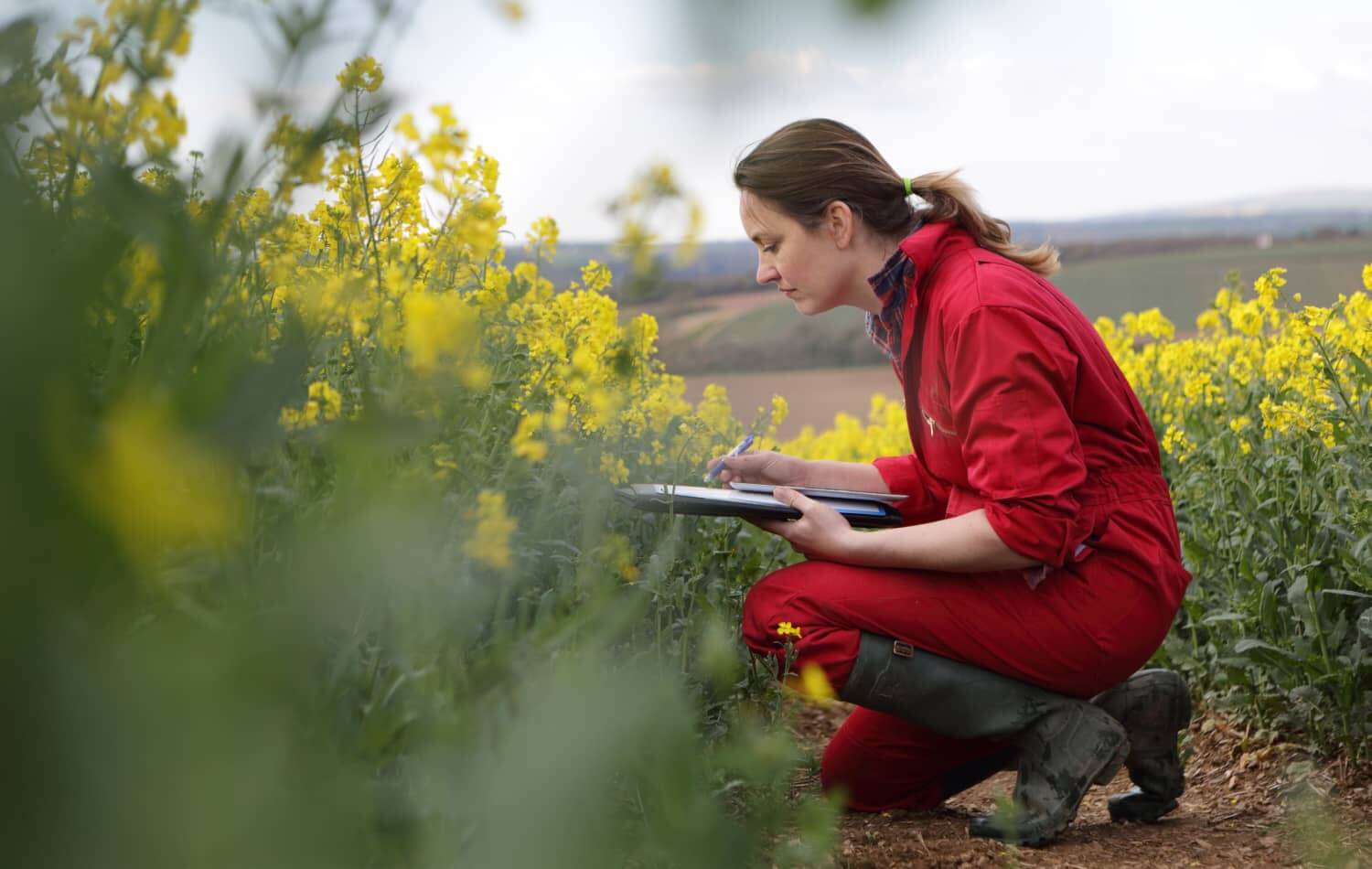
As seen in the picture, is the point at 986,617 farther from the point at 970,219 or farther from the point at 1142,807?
the point at 970,219

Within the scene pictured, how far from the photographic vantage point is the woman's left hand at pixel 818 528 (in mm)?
2523

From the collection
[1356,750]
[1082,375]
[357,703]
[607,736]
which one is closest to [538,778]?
[607,736]

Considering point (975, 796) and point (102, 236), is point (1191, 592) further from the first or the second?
point (102, 236)

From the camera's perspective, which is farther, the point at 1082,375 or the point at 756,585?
the point at 756,585

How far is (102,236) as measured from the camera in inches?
23.1

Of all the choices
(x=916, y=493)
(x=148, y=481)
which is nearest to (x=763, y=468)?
(x=916, y=493)

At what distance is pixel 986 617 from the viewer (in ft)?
8.25

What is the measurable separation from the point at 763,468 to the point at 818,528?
1.44ft

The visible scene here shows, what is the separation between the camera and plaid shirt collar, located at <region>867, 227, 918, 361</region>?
2.60 meters

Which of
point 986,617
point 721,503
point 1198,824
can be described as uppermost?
point 721,503

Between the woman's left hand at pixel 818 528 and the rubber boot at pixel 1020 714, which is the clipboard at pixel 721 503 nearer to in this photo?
the woman's left hand at pixel 818 528

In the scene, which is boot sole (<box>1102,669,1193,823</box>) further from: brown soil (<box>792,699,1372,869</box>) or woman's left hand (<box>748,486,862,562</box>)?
woman's left hand (<box>748,486,862,562</box>)

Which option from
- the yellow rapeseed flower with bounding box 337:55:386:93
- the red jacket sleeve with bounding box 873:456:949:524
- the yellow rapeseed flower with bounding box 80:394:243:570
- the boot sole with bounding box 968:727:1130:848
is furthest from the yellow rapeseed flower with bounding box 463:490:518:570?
the red jacket sleeve with bounding box 873:456:949:524

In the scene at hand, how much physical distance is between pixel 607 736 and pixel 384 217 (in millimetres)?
1788
